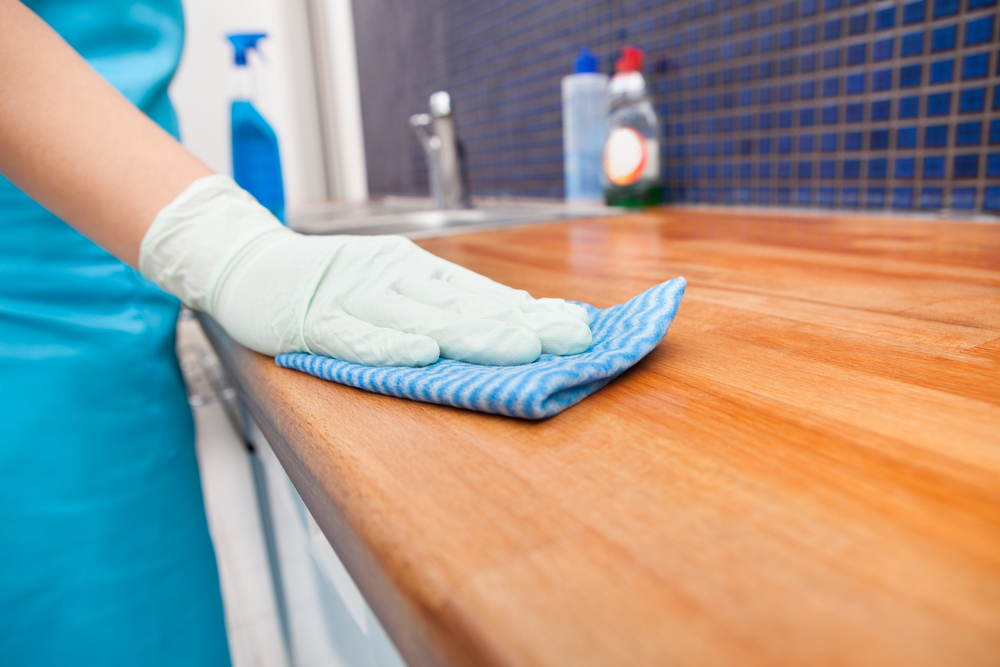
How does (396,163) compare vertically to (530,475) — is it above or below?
above

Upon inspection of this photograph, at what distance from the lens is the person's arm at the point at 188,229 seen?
0.46 meters

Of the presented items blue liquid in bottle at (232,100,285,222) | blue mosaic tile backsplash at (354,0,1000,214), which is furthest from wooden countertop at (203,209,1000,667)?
blue liquid in bottle at (232,100,285,222)

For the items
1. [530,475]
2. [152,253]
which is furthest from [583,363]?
[152,253]

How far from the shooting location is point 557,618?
193 mm

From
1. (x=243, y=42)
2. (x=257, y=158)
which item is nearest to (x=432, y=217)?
(x=257, y=158)

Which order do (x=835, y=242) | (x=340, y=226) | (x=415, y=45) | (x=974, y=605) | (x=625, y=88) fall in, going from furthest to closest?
(x=415, y=45)
(x=340, y=226)
(x=625, y=88)
(x=835, y=242)
(x=974, y=605)

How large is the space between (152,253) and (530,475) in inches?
17.0

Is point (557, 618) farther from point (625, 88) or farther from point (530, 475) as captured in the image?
point (625, 88)

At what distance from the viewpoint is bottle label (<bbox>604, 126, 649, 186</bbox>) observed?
4.08 ft

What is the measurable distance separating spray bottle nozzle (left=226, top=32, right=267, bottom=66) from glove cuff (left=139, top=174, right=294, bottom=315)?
1.01 metres

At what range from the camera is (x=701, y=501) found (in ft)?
0.80

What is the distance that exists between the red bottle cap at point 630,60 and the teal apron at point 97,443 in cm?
79

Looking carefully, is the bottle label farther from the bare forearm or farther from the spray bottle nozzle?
the bare forearm

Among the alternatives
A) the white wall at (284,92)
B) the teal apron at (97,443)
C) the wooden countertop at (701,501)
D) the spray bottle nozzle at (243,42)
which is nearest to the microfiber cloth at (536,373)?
the wooden countertop at (701,501)
